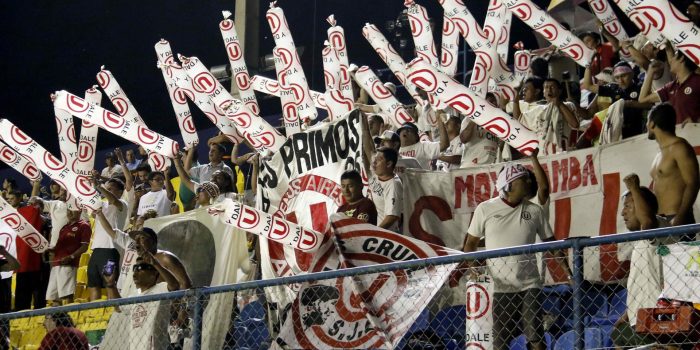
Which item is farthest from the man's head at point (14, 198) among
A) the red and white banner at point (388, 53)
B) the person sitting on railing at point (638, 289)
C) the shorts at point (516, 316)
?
the person sitting on railing at point (638, 289)

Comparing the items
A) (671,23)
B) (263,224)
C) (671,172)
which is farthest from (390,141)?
(671,172)

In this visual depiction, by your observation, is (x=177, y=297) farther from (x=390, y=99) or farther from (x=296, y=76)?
(x=390, y=99)

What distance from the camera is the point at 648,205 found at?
714cm

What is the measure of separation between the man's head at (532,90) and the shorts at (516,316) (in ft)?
13.0

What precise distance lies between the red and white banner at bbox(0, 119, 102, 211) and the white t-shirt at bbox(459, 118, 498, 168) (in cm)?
372

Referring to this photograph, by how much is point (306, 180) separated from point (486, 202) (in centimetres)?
230

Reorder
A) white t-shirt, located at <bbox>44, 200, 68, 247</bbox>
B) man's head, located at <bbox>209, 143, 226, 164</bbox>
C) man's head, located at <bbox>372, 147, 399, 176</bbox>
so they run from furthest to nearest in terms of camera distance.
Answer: white t-shirt, located at <bbox>44, 200, 68, 247</bbox>, man's head, located at <bbox>209, 143, 226, 164</bbox>, man's head, located at <bbox>372, 147, 399, 176</bbox>

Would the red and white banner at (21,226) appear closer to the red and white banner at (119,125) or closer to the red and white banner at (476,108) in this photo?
the red and white banner at (119,125)

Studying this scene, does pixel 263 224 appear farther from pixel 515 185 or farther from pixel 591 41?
pixel 591 41

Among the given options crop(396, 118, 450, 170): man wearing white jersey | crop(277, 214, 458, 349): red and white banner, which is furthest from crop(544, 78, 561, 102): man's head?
crop(277, 214, 458, 349): red and white banner

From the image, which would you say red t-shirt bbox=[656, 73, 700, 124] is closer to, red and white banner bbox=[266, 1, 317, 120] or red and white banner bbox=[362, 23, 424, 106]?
red and white banner bbox=[266, 1, 317, 120]

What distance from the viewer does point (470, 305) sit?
6.59m

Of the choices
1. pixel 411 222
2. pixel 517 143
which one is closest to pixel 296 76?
pixel 411 222

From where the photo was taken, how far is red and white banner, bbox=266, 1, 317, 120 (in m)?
10.7
